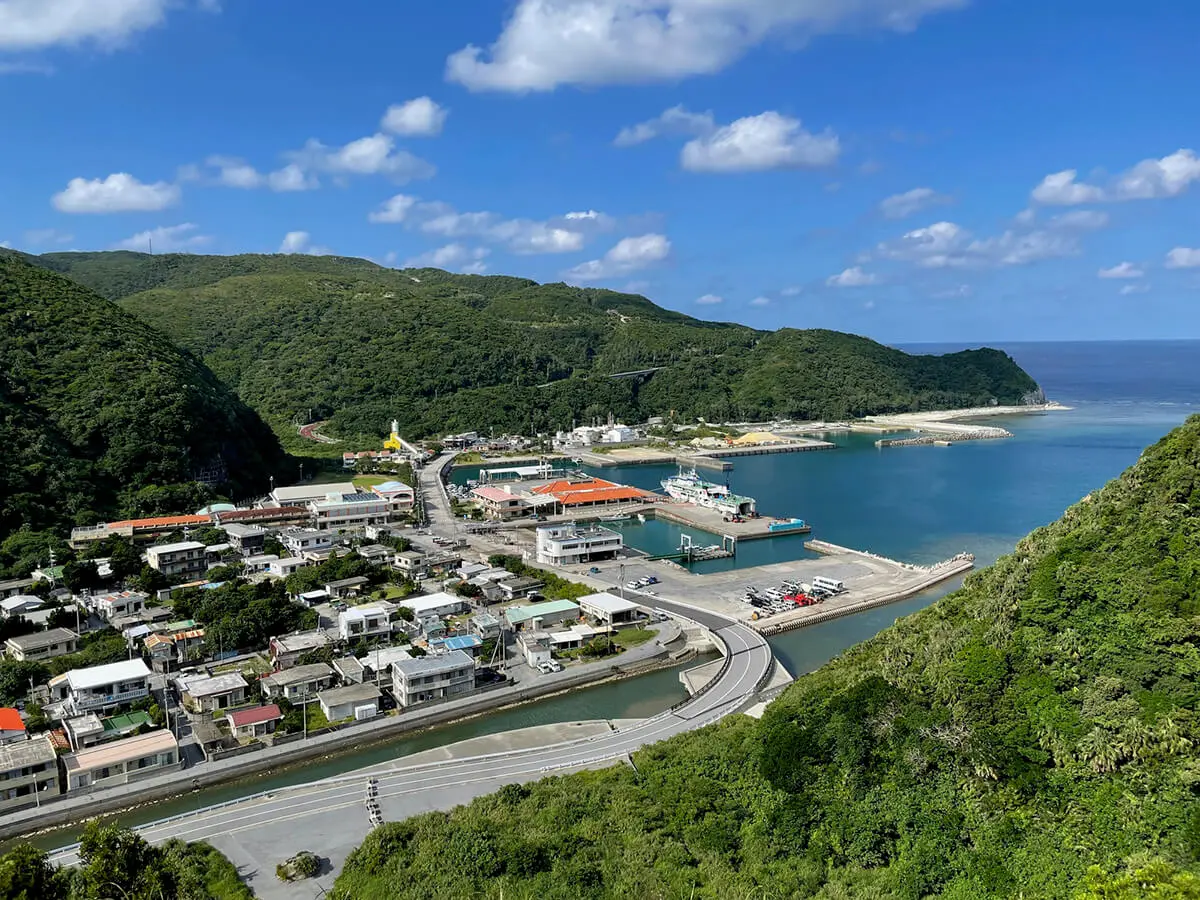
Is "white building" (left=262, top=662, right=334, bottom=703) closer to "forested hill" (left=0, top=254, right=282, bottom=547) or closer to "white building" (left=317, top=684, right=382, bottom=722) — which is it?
"white building" (left=317, top=684, right=382, bottom=722)

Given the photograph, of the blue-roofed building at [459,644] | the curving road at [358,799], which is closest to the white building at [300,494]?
the blue-roofed building at [459,644]

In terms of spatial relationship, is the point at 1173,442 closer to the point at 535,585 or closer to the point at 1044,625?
the point at 1044,625

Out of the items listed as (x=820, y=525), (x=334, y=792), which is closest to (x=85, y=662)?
(x=334, y=792)

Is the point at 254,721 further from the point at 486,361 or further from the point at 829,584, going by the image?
the point at 486,361

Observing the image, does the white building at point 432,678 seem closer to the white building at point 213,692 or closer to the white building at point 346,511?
the white building at point 213,692

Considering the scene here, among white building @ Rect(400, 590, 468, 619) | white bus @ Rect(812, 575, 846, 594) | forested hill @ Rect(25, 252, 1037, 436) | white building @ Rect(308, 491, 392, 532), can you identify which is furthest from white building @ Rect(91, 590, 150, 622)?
forested hill @ Rect(25, 252, 1037, 436)
